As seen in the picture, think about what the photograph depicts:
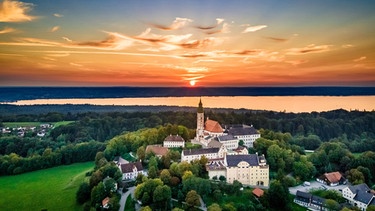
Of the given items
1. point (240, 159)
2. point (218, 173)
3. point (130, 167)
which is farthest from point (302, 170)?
point (130, 167)

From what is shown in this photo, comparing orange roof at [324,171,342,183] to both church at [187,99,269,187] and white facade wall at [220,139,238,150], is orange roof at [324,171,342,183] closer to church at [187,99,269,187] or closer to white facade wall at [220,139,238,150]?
church at [187,99,269,187]

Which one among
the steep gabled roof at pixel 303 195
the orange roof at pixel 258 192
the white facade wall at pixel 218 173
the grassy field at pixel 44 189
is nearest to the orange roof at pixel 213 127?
the white facade wall at pixel 218 173

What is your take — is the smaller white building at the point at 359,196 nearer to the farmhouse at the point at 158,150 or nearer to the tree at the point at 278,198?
the tree at the point at 278,198

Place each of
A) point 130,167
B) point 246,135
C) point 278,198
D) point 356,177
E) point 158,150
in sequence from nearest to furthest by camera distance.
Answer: point 278,198 < point 356,177 < point 130,167 < point 158,150 < point 246,135

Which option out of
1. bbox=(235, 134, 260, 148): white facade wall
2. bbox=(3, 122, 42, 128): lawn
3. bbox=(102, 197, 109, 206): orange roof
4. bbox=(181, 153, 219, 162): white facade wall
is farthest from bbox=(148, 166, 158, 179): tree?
bbox=(3, 122, 42, 128): lawn

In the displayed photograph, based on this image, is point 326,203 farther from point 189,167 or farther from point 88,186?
A: point 88,186

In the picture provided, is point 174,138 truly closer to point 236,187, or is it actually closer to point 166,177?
point 166,177
